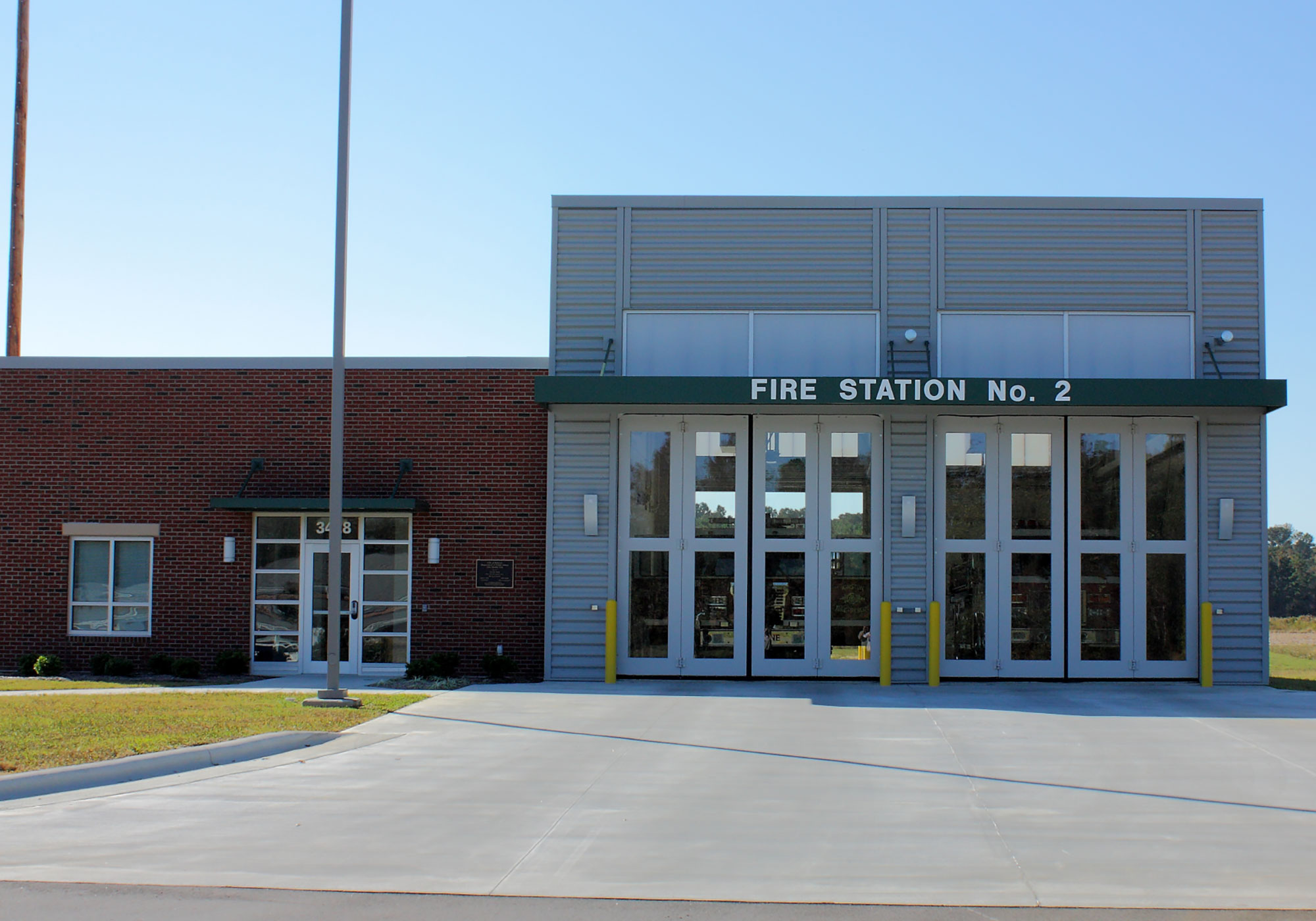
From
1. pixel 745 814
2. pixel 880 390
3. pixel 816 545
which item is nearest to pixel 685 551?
pixel 816 545

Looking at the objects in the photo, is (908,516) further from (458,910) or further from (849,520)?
(458,910)

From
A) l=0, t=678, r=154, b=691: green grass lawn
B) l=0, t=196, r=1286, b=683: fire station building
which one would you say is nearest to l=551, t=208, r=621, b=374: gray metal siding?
l=0, t=196, r=1286, b=683: fire station building

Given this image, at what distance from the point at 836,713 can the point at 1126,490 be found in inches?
266

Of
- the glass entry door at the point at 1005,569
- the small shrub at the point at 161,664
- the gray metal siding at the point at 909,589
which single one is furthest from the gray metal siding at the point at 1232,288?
the small shrub at the point at 161,664

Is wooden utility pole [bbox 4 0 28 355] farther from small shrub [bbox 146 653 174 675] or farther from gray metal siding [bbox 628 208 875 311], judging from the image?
gray metal siding [bbox 628 208 875 311]

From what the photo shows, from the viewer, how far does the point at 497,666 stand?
712 inches

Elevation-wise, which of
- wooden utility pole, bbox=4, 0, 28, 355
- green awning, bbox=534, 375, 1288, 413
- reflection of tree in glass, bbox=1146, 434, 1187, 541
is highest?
wooden utility pole, bbox=4, 0, 28, 355

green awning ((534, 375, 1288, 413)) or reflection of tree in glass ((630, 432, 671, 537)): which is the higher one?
green awning ((534, 375, 1288, 413))

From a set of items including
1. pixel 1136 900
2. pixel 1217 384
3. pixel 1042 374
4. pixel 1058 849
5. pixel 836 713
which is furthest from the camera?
pixel 1042 374

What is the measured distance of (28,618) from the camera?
19188mm

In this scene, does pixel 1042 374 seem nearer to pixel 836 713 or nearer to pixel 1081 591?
pixel 1081 591

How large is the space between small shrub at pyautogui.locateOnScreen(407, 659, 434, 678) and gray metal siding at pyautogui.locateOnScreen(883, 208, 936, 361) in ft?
28.3

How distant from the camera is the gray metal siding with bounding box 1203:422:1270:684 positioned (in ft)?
58.7

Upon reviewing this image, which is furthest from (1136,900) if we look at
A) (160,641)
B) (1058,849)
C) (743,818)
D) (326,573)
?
(160,641)
